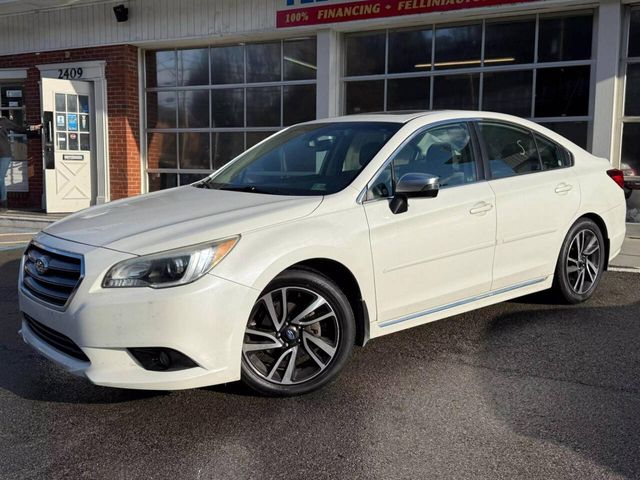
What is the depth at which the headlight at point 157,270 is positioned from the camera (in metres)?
3.09

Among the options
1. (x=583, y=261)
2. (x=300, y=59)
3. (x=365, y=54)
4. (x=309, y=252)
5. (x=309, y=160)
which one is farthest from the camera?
(x=300, y=59)

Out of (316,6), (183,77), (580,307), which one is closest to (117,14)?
(183,77)

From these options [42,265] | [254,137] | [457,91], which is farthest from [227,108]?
[42,265]

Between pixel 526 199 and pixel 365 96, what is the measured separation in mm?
6185

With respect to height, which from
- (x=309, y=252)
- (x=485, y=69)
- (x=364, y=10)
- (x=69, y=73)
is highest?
(x=364, y=10)

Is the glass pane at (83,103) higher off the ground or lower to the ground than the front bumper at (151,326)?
higher

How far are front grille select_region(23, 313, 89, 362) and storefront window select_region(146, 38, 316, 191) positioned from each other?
7815 millimetres

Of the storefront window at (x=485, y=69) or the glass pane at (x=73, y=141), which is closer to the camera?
the storefront window at (x=485, y=69)

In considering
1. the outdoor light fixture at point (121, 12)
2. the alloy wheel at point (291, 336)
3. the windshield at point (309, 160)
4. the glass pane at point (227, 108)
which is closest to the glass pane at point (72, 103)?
the outdoor light fixture at point (121, 12)

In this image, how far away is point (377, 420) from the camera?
330cm

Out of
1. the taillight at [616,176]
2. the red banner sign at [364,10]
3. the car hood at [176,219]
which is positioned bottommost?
the car hood at [176,219]

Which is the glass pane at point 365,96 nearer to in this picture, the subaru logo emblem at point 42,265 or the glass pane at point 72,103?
the glass pane at point 72,103

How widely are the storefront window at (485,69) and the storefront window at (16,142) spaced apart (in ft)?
23.1

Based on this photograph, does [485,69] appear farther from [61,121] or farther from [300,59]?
[61,121]
